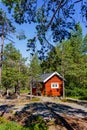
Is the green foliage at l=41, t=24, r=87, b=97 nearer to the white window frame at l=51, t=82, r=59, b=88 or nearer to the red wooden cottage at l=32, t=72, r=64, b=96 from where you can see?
the red wooden cottage at l=32, t=72, r=64, b=96

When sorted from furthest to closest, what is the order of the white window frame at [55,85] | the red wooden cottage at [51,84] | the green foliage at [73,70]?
1. the white window frame at [55,85]
2. the red wooden cottage at [51,84]
3. the green foliage at [73,70]

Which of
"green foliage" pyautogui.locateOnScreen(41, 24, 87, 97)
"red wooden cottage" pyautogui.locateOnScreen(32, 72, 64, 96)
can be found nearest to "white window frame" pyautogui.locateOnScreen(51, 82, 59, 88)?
"red wooden cottage" pyautogui.locateOnScreen(32, 72, 64, 96)

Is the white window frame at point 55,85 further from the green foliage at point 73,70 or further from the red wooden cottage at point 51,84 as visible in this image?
the green foliage at point 73,70

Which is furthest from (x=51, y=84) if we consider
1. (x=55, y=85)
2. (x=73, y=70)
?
(x=73, y=70)

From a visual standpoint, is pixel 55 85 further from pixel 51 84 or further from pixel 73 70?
pixel 73 70

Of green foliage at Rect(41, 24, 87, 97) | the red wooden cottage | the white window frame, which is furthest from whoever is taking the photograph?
the white window frame

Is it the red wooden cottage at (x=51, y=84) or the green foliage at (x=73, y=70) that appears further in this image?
the red wooden cottage at (x=51, y=84)

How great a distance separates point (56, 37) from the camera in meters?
15.4

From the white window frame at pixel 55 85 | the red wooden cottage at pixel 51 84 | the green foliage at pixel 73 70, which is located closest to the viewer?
the green foliage at pixel 73 70

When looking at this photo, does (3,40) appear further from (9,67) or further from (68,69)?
(68,69)

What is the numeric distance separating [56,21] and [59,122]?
8.37 metres

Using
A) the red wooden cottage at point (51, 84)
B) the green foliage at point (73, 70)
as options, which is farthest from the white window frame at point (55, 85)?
the green foliage at point (73, 70)

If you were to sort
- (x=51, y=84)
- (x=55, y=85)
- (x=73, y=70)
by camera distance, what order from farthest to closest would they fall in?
(x=55, y=85), (x=51, y=84), (x=73, y=70)

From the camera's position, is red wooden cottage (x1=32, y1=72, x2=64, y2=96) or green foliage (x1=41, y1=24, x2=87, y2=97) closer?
green foliage (x1=41, y1=24, x2=87, y2=97)
